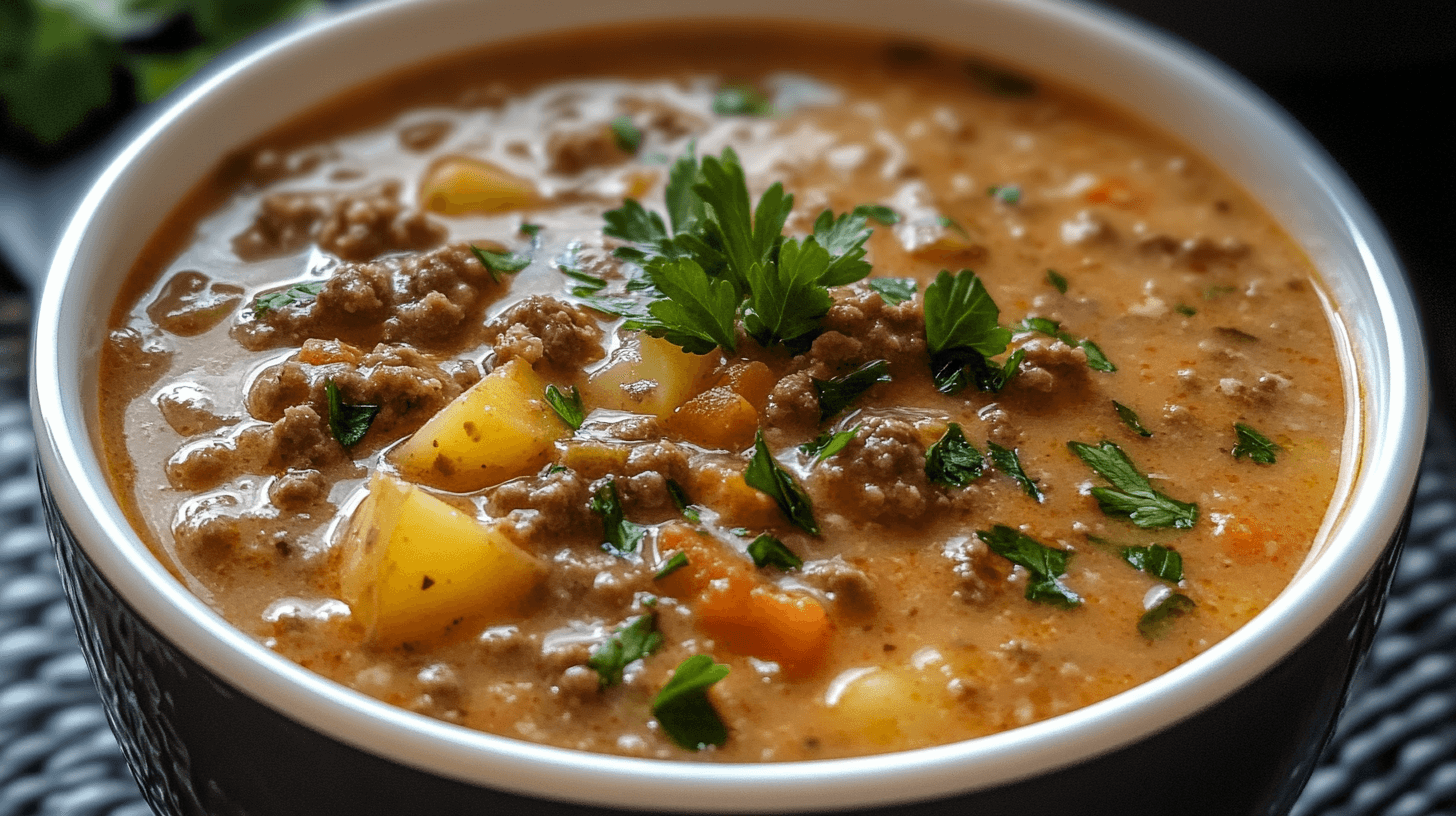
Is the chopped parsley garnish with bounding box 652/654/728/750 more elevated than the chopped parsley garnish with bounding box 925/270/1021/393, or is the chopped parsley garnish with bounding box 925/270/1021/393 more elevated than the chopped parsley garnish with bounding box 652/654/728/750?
the chopped parsley garnish with bounding box 925/270/1021/393

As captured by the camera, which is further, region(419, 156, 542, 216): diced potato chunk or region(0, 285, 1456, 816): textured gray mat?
region(419, 156, 542, 216): diced potato chunk

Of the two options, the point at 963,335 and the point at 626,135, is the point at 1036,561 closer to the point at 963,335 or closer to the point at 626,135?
the point at 963,335

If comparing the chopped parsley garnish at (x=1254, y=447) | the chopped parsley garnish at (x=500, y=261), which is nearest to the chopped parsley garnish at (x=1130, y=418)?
the chopped parsley garnish at (x=1254, y=447)

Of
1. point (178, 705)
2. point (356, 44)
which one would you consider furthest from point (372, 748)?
point (356, 44)

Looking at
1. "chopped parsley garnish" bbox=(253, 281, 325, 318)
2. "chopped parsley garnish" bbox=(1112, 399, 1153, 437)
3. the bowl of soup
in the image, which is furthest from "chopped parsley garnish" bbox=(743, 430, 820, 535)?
"chopped parsley garnish" bbox=(253, 281, 325, 318)

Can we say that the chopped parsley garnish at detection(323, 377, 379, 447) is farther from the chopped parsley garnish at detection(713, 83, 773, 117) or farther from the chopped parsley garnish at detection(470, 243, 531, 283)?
the chopped parsley garnish at detection(713, 83, 773, 117)

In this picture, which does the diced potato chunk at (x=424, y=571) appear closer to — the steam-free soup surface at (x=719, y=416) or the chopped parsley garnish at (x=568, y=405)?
the steam-free soup surface at (x=719, y=416)
